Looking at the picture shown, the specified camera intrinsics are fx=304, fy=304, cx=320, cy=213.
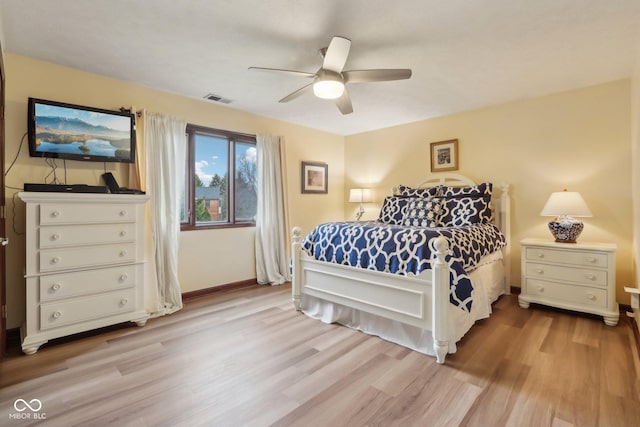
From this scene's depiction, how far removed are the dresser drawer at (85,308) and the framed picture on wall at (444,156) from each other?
3898mm

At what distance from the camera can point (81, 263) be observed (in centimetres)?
246

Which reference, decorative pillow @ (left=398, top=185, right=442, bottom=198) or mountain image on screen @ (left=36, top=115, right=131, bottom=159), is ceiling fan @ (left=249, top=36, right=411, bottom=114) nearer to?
mountain image on screen @ (left=36, top=115, right=131, bottom=159)

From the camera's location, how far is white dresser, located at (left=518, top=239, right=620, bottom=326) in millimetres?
2721

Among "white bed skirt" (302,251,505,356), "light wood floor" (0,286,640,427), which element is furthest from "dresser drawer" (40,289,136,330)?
"white bed skirt" (302,251,505,356)

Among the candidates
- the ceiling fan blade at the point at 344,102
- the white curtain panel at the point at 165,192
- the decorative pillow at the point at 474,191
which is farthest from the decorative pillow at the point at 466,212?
the white curtain panel at the point at 165,192

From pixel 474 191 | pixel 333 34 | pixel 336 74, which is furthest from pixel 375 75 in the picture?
pixel 474 191

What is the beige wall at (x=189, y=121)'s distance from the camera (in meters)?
2.47

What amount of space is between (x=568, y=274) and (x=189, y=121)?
4.26 meters

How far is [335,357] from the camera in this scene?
2.19 meters

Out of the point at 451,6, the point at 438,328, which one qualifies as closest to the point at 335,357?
the point at 438,328

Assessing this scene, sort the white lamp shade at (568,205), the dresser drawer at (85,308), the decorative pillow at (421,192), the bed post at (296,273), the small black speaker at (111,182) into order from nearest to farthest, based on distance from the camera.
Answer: the dresser drawer at (85,308) → the small black speaker at (111,182) → the white lamp shade at (568,205) → the bed post at (296,273) → the decorative pillow at (421,192)

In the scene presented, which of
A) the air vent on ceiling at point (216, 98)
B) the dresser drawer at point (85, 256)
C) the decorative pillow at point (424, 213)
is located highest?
the air vent on ceiling at point (216, 98)

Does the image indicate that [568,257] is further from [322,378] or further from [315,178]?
[315,178]

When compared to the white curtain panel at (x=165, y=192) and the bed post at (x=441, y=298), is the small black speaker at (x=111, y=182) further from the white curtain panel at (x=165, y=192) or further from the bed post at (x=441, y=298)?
the bed post at (x=441, y=298)
